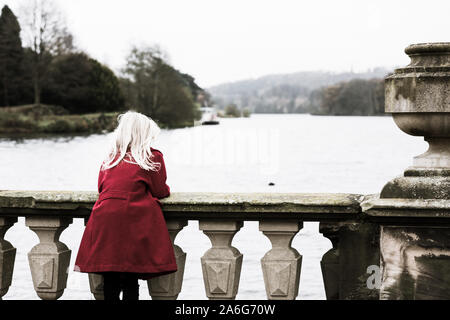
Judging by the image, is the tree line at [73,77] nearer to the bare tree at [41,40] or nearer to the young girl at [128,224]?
the bare tree at [41,40]

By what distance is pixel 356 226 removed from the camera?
11.5 ft

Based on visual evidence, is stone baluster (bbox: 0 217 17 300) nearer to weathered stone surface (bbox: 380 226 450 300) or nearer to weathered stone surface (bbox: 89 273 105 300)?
weathered stone surface (bbox: 89 273 105 300)

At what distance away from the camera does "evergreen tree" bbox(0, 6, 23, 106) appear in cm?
6562

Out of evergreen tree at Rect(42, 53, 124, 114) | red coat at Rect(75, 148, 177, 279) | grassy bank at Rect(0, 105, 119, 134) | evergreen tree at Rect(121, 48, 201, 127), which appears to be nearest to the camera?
red coat at Rect(75, 148, 177, 279)

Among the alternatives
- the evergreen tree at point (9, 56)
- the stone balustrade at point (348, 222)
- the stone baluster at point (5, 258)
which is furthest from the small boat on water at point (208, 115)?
the stone balustrade at point (348, 222)

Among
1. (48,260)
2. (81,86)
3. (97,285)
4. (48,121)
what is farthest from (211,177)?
(81,86)

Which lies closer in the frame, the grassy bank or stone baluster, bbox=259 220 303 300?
stone baluster, bbox=259 220 303 300

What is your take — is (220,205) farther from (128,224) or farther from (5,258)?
(5,258)

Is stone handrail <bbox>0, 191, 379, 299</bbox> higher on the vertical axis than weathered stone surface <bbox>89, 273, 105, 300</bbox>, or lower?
higher

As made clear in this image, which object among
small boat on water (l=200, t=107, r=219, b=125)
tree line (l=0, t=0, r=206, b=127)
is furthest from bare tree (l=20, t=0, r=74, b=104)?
small boat on water (l=200, t=107, r=219, b=125)

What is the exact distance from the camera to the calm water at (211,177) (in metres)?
12.7

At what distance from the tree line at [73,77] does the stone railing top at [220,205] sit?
65286 millimetres

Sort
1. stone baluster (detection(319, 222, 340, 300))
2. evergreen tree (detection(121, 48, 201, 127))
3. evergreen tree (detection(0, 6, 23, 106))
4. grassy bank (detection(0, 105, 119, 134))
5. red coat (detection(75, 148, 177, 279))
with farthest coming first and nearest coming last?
evergreen tree (detection(121, 48, 201, 127)), grassy bank (detection(0, 105, 119, 134)), evergreen tree (detection(0, 6, 23, 106)), stone baluster (detection(319, 222, 340, 300)), red coat (detection(75, 148, 177, 279))

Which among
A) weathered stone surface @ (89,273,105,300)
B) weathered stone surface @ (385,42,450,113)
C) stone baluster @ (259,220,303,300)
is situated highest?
weathered stone surface @ (385,42,450,113)
